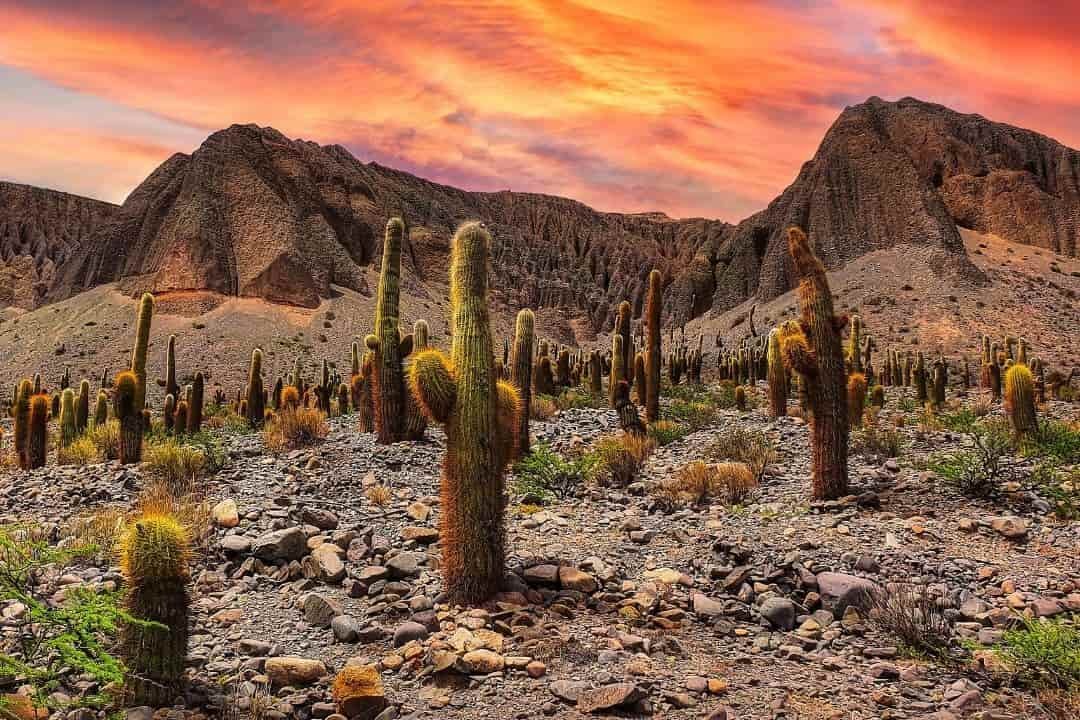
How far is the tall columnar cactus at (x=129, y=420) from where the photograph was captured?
12672mm

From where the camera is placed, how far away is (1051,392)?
26.6 metres

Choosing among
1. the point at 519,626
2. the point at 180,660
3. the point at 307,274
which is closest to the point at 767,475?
the point at 519,626

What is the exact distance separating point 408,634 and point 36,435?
12299 mm

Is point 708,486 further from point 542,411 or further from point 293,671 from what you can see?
point 542,411

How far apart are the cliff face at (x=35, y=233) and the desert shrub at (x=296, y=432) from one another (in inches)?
3343

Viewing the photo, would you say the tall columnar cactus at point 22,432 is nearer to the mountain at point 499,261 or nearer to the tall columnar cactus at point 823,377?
the tall columnar cactus at point 823,377

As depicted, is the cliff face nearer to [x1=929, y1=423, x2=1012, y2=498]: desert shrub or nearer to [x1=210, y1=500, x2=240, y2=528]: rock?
[x1=210, y1=500, x2=240, y2=528]: rock

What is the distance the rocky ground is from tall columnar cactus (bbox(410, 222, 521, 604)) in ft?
0.98

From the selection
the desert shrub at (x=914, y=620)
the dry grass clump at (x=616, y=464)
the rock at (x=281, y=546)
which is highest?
the dry grass clump at (x=616, y=464)

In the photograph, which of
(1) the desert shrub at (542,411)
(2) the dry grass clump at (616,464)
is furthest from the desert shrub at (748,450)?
(1) the desert shrub at (542,411)

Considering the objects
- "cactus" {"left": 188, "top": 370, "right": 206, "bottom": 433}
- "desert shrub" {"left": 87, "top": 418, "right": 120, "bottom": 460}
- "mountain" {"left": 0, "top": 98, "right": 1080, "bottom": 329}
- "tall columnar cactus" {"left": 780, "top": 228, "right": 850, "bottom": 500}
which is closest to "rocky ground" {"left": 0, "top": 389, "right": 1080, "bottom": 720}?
"tall columnar cactus" {"left": 780, "top": 228, "right": 850, "bottom": 500}

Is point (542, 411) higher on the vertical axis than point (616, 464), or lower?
higher

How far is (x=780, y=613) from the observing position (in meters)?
5.93

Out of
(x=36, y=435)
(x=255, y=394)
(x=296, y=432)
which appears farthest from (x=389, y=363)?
(x=255, y=394)
